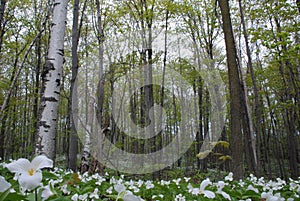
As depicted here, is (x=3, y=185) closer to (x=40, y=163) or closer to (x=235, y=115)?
(x=40, y=163)

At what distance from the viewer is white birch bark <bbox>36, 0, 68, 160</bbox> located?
9.78 ft

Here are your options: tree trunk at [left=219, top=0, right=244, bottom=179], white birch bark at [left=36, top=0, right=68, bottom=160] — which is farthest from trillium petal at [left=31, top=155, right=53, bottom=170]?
tree trunk at [left=219, top=0, right=244, bottom=179]

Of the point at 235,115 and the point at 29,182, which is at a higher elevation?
the point at 235,115

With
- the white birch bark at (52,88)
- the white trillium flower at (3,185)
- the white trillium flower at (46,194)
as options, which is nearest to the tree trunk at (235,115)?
the white birch bark at (52,88)

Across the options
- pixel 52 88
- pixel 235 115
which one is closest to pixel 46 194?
pixel 52 88

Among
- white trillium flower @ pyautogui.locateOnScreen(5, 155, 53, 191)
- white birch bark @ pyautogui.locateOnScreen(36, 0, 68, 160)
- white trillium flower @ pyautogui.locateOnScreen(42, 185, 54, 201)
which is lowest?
white trillium flower @ pyautogui.locateOnScreen(42, 185, 54, 201)

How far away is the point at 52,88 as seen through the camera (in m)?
3.16

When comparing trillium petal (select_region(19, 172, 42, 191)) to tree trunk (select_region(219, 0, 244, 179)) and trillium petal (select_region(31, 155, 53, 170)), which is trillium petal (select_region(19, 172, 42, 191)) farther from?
tree trunk (select_region(219, 0, 244, 179))

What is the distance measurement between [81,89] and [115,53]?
3.45 m

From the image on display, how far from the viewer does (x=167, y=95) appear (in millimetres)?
17391

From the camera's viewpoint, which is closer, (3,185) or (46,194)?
(3,185)

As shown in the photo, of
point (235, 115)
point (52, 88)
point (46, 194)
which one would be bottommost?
point (46, 194)

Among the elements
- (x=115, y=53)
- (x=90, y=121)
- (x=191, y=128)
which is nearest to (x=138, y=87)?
(x=115, y=53)

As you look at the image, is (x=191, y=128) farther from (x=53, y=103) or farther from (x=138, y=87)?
(x=53, y=103)
